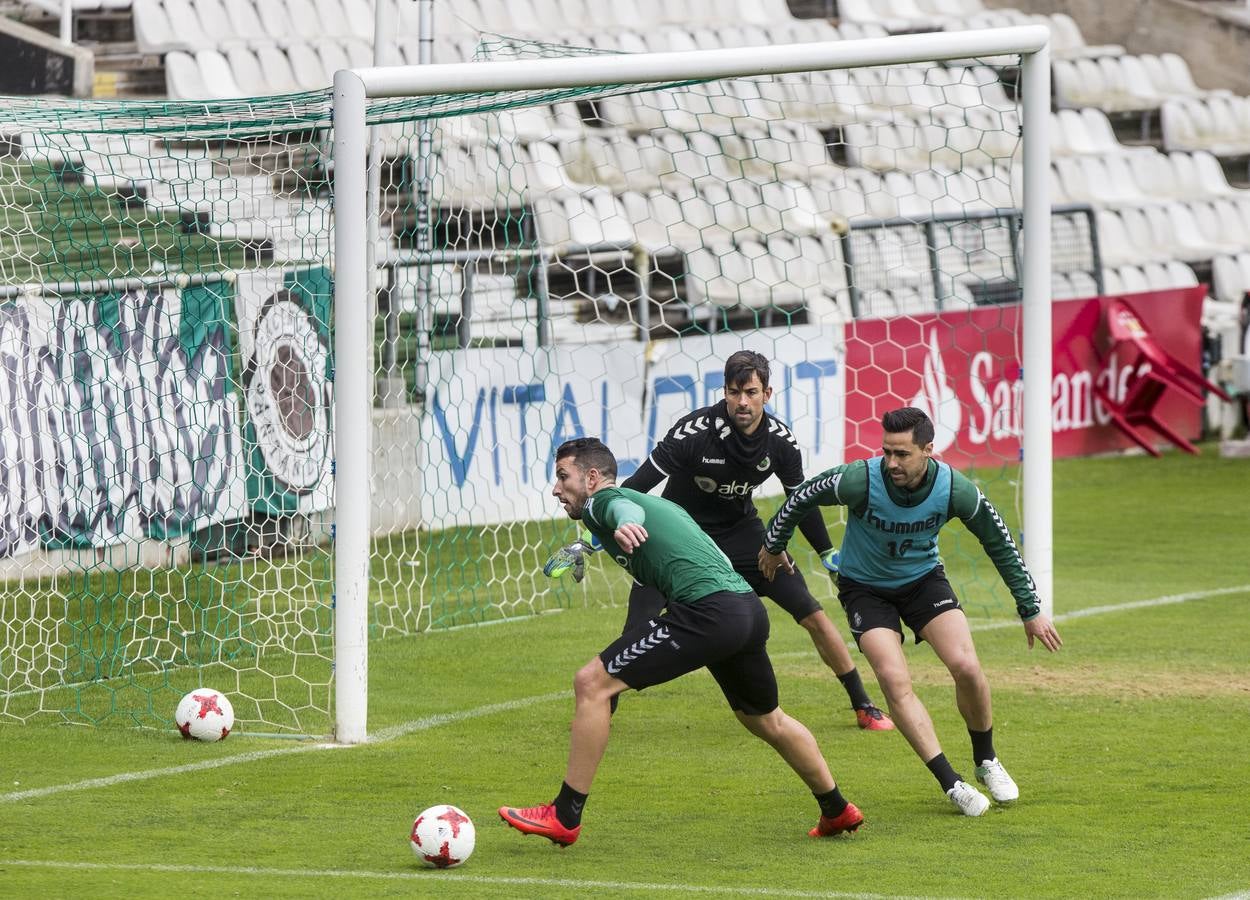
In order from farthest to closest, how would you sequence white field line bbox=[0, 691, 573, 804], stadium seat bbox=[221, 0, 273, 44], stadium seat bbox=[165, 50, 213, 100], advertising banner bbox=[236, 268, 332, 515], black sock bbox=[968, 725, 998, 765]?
1. stadium seat bbox=[221, 0, 273, 44]
2. stadium seat bbox=[165, 50, 213, 100]
3. advertising banner bbox=[236, 268, 332, 515]
4. white field line bbox=[0, 691, 573, 804]
5. black sock bbox=[968, 725, 998, 765]

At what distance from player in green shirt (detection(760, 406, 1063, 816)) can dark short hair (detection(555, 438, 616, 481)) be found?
1002 millimetres

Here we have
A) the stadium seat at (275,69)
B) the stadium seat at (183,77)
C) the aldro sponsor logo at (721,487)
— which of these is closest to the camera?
the aldro sponsor logo at (721,487)

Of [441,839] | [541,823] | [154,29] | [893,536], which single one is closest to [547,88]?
[893,536]

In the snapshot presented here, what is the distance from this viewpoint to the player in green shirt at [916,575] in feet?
21.7

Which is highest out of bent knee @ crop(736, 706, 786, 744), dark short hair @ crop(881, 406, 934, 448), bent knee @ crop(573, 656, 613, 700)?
dark short hair @ crop(881, 406, 934, 448)

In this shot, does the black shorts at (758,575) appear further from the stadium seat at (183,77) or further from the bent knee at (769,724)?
the stadium seat at (183,77)

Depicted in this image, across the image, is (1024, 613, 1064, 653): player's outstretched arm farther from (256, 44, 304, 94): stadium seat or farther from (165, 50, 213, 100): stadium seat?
(256, 44, 304, 94): stadium seat

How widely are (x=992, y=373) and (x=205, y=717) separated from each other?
10.0m

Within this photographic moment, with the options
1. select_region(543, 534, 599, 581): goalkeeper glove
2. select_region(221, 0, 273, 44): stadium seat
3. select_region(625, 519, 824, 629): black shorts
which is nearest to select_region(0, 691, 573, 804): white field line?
select_region(625, 519, 824, 629): black shorts

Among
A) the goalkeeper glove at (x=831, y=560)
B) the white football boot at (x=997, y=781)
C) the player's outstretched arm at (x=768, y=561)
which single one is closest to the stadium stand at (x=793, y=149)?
the goalkeeper glove at (x=831, y=560)

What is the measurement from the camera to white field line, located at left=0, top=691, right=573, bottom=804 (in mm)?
7113

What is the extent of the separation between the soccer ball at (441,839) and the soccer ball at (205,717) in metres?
2.27

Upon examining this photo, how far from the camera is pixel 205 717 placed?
A: 313 inches

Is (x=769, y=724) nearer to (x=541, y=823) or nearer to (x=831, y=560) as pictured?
(x=541, y=823)
